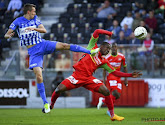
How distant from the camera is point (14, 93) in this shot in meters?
17.0

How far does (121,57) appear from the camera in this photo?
1386 cm

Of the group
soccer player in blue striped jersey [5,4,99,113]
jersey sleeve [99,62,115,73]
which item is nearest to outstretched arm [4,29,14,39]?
soccer player in blue striped jersey [5,4,99,113]

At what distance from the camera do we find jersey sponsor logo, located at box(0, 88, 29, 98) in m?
17.0

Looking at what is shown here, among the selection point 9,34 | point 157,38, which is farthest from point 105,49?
point 157,38

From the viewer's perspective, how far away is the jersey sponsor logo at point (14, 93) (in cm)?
1702

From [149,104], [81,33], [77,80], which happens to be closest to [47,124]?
[77,80]

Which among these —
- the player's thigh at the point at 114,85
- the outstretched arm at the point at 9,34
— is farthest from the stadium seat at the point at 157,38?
the outstretched arm at the point at 9,34

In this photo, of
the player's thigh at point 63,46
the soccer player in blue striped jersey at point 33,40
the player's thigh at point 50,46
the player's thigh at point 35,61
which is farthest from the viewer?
the player's thigh at point 35,61

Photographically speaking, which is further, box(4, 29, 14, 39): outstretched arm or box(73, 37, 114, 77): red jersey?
box(4, 29, 14, 39): outstretched arm

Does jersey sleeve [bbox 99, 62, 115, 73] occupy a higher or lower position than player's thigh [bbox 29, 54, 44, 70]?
lower

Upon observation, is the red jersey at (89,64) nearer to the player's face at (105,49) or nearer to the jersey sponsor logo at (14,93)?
the player's face at (105,49)

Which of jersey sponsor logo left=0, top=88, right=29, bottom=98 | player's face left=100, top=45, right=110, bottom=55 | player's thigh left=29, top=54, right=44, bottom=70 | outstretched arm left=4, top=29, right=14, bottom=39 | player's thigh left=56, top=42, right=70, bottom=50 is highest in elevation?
outstretched arm left=4, top=29, right=14, bottom=39

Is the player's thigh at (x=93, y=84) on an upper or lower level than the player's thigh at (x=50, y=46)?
lower

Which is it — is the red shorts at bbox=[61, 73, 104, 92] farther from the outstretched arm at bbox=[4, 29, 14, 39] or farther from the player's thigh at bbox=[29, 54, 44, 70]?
the outstretched arm at bbox=[4, 29, 14, 39]
